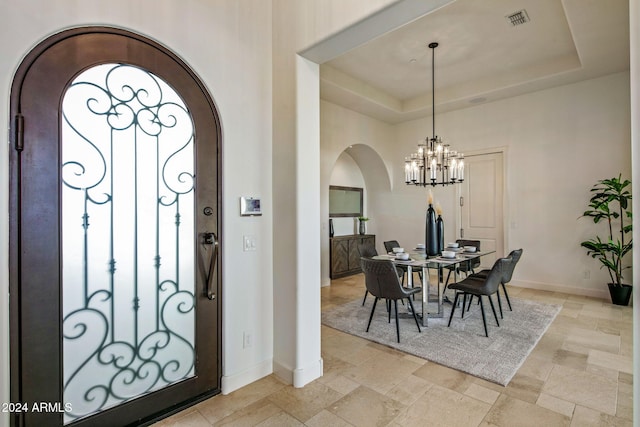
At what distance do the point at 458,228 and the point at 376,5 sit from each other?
201 inches

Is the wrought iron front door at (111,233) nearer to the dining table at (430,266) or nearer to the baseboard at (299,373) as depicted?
the baseboard at (299,373)

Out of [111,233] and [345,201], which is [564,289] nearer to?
[345,201]

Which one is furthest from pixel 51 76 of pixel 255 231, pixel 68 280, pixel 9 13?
pixel 255 231

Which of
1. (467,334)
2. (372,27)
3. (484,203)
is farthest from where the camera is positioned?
(484,203)

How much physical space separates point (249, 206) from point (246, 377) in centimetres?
132

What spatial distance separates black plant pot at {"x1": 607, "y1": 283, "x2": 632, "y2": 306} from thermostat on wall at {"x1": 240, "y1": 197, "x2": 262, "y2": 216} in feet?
16.5

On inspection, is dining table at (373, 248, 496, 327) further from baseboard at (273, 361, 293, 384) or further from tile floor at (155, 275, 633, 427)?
baseboard at (273, 361, 293, 384)

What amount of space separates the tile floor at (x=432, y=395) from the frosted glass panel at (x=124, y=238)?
481 millimetres

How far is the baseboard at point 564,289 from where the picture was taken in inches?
184

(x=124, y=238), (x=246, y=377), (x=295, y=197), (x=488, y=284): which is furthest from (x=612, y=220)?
(x=124, y=238)

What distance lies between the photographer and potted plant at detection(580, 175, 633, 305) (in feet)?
14.0

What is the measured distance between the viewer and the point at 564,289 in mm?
4977

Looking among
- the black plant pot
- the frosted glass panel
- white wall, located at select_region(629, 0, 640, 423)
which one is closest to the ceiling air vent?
white wall, located at select_region(629, 0, 640, 423)

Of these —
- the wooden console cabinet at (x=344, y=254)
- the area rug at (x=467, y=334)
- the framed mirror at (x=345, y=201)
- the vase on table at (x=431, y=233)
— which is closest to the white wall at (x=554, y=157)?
the area rug at (x=467, y=334)
